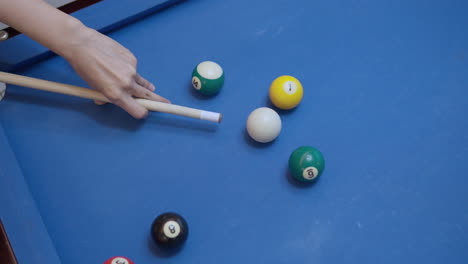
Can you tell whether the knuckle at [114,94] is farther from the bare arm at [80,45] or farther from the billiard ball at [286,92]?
the billiard ball at [286,92]

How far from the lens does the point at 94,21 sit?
1357mm

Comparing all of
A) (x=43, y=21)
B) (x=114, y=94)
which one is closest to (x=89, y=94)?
(x=114, y=94)

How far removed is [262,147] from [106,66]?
0.53 metres

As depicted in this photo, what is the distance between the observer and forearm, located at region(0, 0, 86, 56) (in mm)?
1112

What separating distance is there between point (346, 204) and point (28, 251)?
35.6 inches

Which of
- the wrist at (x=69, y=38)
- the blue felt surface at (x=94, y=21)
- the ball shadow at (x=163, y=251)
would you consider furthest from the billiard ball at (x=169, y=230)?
the blue felt surface at (x=94, y=21)

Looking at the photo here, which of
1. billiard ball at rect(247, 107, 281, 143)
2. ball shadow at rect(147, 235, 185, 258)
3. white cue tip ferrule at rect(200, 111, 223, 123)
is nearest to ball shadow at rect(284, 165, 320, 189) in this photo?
billiard ball at rect(247, 107, 281, 143)

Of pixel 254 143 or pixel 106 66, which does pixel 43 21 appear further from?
pixel 254 143

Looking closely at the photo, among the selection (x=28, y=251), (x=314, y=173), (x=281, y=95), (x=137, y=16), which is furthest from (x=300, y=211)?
(x=137, y=16)

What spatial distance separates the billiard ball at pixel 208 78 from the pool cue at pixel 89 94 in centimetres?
8

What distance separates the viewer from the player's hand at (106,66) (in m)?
1.14

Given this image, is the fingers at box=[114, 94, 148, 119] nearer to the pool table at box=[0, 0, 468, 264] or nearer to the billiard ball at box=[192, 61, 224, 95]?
the pool table at box=[0, 0, 468, 264]

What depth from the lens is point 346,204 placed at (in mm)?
1188

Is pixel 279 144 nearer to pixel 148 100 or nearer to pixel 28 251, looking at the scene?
pixel 148 100
